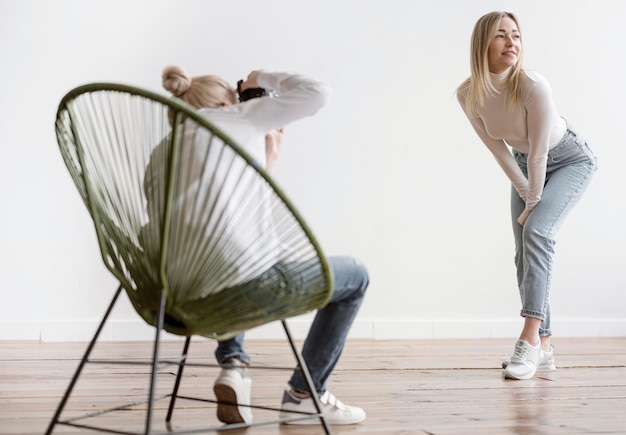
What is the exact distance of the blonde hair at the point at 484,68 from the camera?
2980 mm

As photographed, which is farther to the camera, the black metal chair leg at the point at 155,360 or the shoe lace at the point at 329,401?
the shoe lace at the point at 329,401

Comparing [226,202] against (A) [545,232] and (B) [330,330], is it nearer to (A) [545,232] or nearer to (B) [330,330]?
(B) [330,330]

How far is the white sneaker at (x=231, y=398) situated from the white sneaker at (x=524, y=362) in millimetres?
1212

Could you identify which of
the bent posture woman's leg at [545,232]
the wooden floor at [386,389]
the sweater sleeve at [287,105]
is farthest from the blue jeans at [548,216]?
the sweater sleeve at [287,105]

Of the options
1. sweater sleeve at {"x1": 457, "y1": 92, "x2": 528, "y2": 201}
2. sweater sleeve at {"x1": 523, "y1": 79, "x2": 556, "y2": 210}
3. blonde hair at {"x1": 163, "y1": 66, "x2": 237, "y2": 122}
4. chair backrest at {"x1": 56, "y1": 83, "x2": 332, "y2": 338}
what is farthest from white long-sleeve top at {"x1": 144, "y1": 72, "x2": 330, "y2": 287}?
sweater sleeve at {"x1": 457, "y1": 92, "x2": 528, "y2": 201}

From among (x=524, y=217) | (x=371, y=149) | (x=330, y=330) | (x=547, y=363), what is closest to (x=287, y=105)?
(x=330, y=330)

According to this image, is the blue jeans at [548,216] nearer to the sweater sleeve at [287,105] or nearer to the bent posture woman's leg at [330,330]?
the bent posture woman's leg at [330,330]

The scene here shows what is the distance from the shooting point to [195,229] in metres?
1.44

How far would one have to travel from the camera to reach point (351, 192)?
158 inches

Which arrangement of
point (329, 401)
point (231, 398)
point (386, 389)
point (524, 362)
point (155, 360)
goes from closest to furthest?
1. point (155, 360)
2. point (231, 398)
3. point (329, 401)
4. point (386, 389)
5. point (524, 362)

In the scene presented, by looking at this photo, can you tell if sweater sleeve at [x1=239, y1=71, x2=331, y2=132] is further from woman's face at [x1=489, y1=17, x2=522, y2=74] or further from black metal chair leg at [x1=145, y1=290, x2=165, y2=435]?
woman's face at [x1=489, y1=17, x2=522, y2=74]

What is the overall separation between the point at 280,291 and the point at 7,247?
8.08 feet

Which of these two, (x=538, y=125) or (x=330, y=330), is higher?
(x=538, y=125)

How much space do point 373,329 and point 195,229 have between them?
2.66 m
